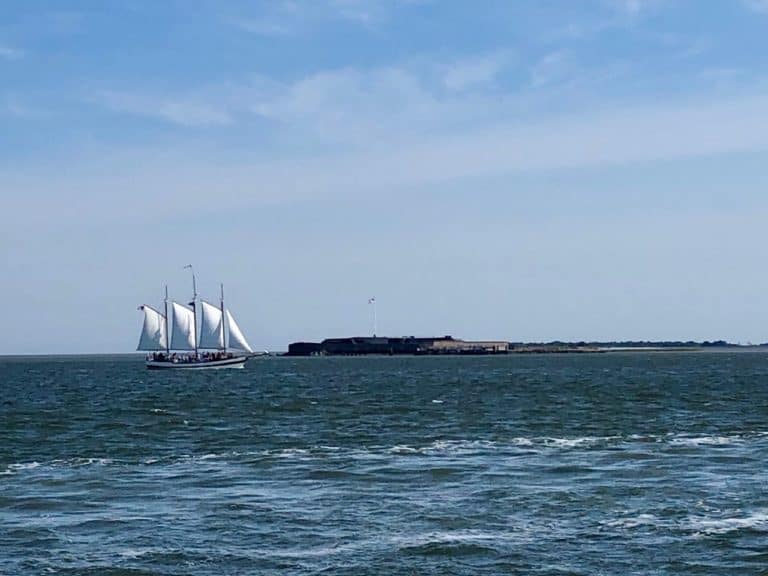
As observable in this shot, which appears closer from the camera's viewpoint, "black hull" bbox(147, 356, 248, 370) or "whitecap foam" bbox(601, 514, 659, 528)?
"whitecap foam" bbox(601, 514, 659, 528)

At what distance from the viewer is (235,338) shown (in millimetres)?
192875

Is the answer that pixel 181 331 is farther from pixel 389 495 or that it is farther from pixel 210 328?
pixel 389 495

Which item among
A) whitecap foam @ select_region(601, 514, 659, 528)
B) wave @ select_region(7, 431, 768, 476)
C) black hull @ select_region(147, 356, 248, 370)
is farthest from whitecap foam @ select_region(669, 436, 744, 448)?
black hull @ select_region(147, 356, 248, 370)

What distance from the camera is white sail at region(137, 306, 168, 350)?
186750 mm

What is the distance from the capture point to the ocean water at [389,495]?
2320 centimetres

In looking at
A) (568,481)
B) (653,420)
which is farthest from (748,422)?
(568,481)

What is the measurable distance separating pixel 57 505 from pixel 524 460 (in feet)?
48.8

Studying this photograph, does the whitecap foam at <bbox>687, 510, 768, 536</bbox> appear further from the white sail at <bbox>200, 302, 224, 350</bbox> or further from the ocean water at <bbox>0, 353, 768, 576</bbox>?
the white sail at <bbox>200, 302, 224, 350</bbox>

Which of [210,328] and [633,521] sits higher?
[210,328]

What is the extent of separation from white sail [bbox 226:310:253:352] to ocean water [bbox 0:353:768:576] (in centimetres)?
13032

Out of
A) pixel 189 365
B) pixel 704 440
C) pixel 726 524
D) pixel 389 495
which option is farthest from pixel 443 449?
pixel 189 365

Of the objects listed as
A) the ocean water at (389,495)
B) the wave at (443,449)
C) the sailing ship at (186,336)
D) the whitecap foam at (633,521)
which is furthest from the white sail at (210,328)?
the whitecap foam at (633,521)

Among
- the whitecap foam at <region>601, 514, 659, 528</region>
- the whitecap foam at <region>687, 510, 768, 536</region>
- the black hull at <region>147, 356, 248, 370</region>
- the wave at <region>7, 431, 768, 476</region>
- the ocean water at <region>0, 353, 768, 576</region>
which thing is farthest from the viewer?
the black hull at <region>147, 356, 248, 370</region>

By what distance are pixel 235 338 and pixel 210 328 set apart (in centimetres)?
524
